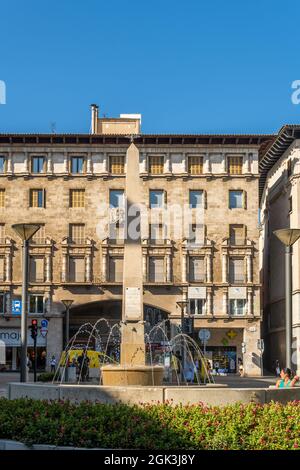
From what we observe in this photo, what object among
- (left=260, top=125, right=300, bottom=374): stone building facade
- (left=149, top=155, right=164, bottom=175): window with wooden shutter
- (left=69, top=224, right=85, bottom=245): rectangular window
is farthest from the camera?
(left=149, top=155, right=164, bottom=175): window with wooden shutter

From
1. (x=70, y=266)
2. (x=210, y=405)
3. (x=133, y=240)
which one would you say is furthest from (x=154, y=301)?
(x=210, y=405)

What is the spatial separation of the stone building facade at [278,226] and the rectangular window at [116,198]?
1261 centimetres

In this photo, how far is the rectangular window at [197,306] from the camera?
64.6 m

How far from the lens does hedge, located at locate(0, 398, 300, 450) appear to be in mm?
13250

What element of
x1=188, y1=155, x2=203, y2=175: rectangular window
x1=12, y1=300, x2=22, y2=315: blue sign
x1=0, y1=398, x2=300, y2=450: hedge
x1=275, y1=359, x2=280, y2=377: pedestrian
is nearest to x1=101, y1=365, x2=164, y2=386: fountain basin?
x1=0, y1=398, x2=300, y2=450: hedge

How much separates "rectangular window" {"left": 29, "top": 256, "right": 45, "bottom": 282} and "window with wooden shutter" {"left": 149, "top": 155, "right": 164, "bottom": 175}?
10.7m

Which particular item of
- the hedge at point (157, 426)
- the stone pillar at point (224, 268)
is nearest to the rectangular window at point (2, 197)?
the stone pillar at point (224, 268)

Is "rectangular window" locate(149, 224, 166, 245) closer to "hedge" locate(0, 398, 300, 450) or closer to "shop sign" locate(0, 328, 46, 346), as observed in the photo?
"shop sign" locate(0, 328, 46, 346)

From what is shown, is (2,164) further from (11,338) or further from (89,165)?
(11,338)

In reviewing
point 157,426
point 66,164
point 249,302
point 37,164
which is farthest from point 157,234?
point 157,426

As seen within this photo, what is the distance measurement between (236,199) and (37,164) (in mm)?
15411

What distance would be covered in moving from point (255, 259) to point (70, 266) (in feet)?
45.6

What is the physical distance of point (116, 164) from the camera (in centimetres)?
6638
